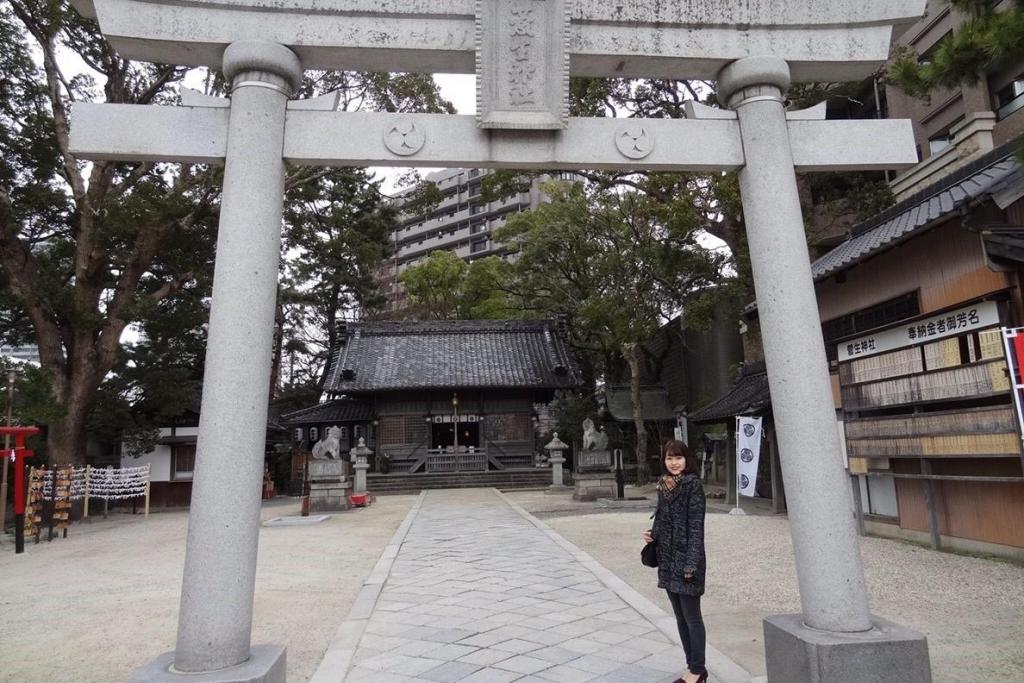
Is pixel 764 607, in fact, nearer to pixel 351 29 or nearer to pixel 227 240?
pixel 227 240

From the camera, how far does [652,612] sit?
5934 mm

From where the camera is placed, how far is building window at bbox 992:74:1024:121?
48.1ft

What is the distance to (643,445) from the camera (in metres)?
22.7

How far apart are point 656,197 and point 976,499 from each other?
11.2 meters

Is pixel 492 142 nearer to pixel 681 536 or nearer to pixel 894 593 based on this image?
pixel 681 536

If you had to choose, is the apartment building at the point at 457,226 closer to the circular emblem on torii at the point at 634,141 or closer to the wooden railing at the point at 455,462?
the wooden railing at the point at 455,462

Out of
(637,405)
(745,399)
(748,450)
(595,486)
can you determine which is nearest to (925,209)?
(748,450)

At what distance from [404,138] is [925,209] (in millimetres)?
8478

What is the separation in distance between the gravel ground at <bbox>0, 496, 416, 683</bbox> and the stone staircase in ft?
34.3

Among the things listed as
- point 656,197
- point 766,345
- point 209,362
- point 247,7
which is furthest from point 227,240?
point 656,197

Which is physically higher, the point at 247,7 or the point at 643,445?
the point at 247,7

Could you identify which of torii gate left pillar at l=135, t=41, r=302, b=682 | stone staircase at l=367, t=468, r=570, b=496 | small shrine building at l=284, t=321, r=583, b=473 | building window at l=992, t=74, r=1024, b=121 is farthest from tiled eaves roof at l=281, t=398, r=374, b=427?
torii gate left pillar at l=135, t=41, r=302, b=682

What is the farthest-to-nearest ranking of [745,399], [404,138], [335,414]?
[335,414] < [745,399] < [404,138]

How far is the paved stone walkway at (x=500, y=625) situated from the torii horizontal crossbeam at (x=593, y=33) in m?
4.46
